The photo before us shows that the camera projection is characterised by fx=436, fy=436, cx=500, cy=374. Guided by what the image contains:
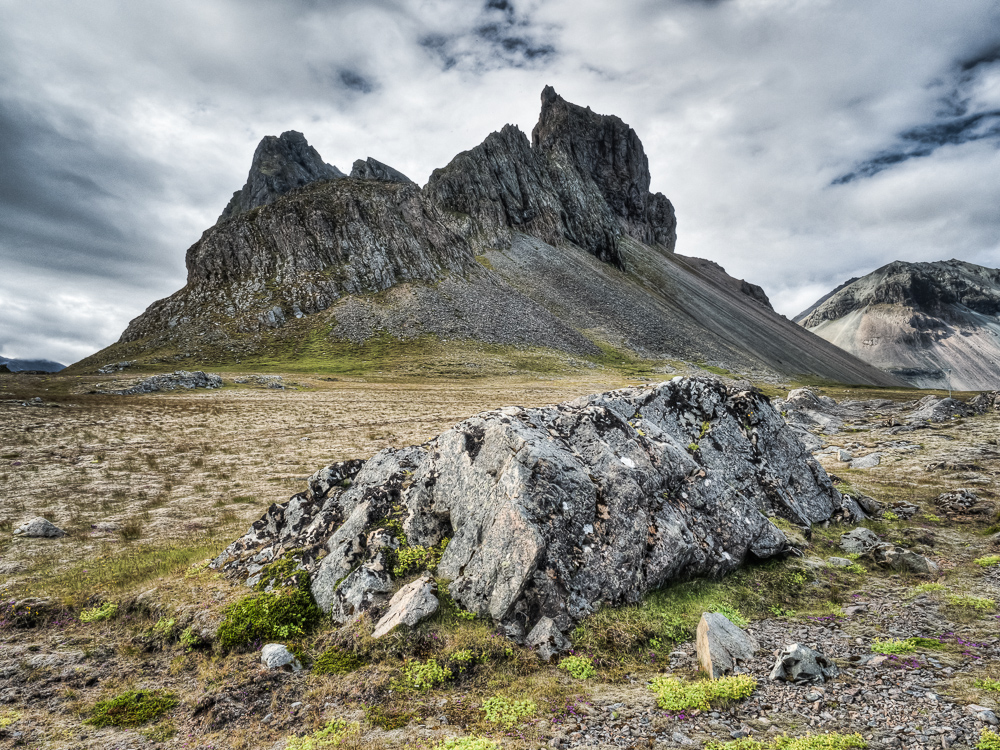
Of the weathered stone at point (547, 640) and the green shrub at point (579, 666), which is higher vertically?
the weathered stone at point (547, 640)

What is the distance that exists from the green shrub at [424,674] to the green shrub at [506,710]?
1008mm

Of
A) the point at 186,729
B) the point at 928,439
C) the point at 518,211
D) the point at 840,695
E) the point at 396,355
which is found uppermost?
the point at 518,211

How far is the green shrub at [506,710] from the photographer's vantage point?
7383mm

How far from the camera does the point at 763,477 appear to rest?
53.7ft

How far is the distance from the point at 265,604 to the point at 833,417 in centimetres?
5213

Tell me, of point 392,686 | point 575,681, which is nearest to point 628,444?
point 575,681

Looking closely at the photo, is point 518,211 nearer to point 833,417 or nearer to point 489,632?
point 833,417

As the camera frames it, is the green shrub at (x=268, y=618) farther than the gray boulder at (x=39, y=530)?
No

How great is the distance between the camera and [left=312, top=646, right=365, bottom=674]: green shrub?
865 centimetres

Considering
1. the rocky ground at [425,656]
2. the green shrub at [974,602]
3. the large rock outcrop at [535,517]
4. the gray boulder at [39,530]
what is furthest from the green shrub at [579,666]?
the gray boulder at [39,530]

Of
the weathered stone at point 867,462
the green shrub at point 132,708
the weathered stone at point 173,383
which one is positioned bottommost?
the green shrub at point 132,708

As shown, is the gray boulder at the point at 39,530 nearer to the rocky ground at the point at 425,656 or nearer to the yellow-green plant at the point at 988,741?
the rocky ground at the point at 425,656

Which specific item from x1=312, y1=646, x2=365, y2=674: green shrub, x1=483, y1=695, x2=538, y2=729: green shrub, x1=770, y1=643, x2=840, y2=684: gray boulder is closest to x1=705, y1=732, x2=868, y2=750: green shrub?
x1=770, y1=643, x2=840, y2=684: gray boulder

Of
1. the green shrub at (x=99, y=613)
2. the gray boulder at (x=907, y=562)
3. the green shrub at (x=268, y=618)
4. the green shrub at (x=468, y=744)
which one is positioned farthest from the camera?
the gray boulder at (x=907, y=562)
